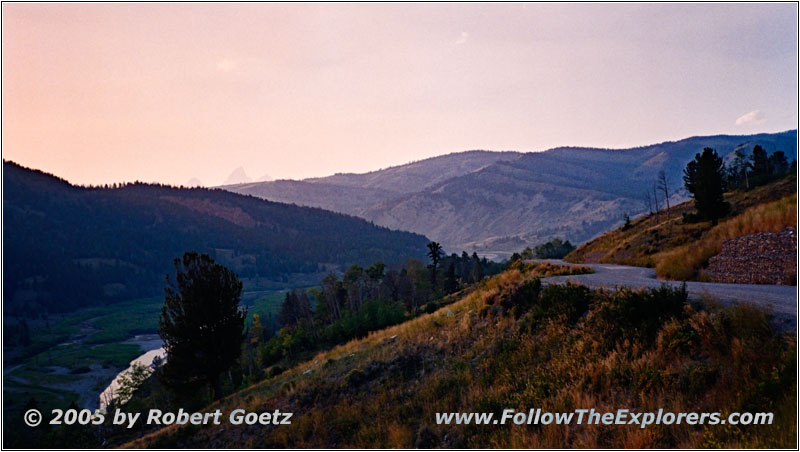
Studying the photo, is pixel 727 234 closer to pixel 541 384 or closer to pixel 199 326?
pixel 541 384

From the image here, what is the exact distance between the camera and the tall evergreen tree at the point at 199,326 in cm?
2544

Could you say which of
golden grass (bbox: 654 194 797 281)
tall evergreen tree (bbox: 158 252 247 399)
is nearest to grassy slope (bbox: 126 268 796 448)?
tall evergreen tree (bbox: 158 252 247 399)

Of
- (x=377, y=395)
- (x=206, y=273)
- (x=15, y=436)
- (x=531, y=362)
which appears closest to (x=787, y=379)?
(x=531, y=362)

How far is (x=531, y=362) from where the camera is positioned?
41.1 ft

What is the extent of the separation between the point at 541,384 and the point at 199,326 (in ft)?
70.9

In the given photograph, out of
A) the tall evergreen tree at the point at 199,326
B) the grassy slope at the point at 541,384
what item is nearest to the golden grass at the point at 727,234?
the grassy slope at the point at 541,384

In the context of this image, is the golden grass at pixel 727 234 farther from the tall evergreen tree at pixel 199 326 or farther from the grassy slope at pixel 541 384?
the tall evergreen tree at pixel 199 326

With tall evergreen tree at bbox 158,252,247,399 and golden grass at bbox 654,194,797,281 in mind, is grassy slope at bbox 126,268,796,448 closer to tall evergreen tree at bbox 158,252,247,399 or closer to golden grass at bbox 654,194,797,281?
tall evergreen tree at bbox 158,252,247,399

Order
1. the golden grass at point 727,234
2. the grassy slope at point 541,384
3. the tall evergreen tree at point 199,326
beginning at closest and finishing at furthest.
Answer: the grassy slope at point 541,384
the golden grass at point 727,234
the tall evergreen tree at point 199,326

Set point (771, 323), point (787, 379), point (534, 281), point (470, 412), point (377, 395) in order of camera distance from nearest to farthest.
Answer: point (787, 379)
point (771, 323)
point (470, 412)
point (377, 395)
point (534, 281)

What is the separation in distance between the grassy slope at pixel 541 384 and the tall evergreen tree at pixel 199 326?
888 centimetres

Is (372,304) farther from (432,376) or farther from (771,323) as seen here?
(771,323)

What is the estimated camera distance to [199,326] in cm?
2575

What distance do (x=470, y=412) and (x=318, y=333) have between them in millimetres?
46694
